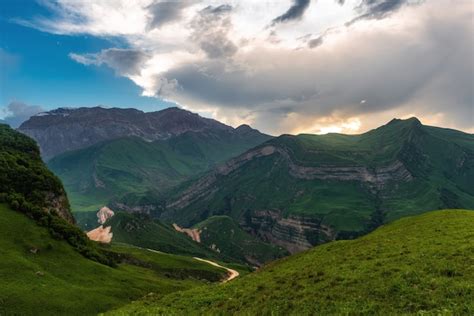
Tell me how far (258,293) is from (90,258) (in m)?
73.9

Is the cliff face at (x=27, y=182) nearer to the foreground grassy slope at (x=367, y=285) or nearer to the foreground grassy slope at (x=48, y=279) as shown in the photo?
the foreground grassy slope at (x=48, y=279)

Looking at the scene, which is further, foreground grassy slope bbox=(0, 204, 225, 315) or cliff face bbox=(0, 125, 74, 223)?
cliff face bbox=(0, 125, 74, 223)

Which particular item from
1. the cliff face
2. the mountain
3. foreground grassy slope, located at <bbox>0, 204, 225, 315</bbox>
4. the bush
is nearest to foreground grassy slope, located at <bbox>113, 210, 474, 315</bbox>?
foreground grassy slope, located at <bbox>0, 204, 225, 315</bbox>

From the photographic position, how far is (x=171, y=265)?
653 feet

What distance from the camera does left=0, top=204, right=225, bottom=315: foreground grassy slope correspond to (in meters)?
66.6

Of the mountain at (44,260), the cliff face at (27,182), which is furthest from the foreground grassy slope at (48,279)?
the cliff face at (27,182)

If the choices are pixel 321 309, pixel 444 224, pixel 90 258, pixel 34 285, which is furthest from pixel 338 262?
pixel 90 258

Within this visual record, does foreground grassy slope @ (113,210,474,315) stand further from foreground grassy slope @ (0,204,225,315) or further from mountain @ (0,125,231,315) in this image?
mountain @ (0,125,231,315)

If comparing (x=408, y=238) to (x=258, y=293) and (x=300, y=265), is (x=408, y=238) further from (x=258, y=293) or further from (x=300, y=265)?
(x=258, y=293)

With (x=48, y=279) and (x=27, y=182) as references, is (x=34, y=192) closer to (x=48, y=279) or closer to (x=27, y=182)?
(x=27, y=182)

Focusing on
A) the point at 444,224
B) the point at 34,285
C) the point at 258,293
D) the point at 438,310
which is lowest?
the point at 34,285

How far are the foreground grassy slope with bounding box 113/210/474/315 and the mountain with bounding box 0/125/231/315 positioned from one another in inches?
1062

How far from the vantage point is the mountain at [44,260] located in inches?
2707

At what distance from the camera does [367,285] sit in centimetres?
3947
